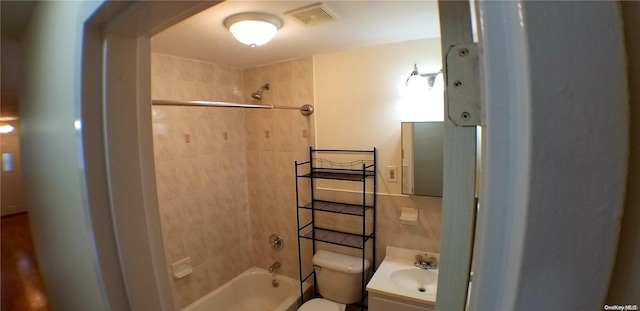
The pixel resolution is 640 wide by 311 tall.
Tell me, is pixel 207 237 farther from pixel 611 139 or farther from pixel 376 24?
pixel 611 139

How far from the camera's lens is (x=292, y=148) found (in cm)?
230

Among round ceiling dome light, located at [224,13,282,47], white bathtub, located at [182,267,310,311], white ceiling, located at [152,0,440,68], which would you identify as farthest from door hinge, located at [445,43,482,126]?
white bathtub, located at [182,267,310,311]

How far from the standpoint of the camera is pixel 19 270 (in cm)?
130

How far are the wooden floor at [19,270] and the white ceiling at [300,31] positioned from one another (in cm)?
131

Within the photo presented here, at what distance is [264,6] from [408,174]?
143 centimetres

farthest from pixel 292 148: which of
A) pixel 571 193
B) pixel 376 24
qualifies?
pixel 571 193

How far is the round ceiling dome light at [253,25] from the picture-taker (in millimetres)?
1307

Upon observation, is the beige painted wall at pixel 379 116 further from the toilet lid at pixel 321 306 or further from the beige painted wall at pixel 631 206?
the beige painted wall at pixel 631 206

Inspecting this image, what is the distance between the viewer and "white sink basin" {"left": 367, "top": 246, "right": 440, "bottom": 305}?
1.54m

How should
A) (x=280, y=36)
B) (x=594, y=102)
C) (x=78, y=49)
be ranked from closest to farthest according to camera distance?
1. (x=594, y=102)
2. (x=78, y=49)
3. (x=280, y=36)

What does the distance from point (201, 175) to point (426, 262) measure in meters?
1.95

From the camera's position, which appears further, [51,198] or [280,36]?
Result: [280,36]

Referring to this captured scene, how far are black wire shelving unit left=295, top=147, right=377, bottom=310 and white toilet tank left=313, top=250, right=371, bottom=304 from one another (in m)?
0.06

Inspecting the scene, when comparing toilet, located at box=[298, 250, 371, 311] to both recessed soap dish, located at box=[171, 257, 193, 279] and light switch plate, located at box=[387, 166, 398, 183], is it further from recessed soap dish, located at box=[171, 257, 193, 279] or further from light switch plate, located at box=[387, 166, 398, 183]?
recessed soap dish, located at box=[171, 257, 193, 279]
